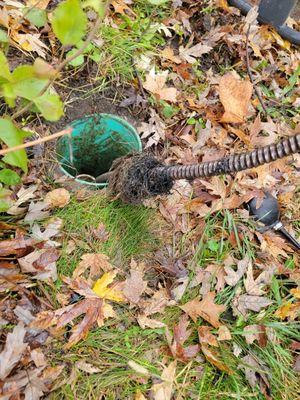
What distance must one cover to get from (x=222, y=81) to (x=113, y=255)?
1671mm

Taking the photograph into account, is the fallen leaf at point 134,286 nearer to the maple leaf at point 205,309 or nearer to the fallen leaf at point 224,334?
the maple leaf at point 205,309

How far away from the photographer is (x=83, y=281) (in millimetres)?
2357

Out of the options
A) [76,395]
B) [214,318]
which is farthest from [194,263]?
[76,395]

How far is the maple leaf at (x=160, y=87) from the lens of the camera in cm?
304

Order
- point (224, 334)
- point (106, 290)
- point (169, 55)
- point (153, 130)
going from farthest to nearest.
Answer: point (169, 55) < point (153, 130) < point (224, 334) < point (106, 290)

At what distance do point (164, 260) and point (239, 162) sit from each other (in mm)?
1006

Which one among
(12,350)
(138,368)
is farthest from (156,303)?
(12,350)

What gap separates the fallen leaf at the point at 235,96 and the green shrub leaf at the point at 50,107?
2016mm

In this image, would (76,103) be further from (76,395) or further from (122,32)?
(76,395)

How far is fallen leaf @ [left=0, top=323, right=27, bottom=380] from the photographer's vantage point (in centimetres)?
196

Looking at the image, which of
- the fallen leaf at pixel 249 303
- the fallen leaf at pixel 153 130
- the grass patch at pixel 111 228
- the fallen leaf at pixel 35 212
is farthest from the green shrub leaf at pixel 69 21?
the fallen leaf at pixel 249 303

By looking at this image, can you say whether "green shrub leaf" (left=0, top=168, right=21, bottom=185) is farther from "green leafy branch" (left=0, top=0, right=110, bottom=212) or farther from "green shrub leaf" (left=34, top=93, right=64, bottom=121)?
"green shrub leaf" (left=34, top=93, right=64, bottom=121)

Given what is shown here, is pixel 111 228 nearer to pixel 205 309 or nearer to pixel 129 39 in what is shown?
pixel 205 309

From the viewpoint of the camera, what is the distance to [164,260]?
262 centimetres
